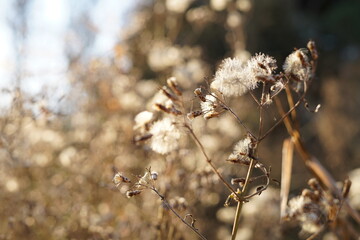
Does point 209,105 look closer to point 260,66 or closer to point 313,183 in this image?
point 260,66

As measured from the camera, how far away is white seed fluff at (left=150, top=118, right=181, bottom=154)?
129 centimetres

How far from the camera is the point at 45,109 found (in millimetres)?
2076

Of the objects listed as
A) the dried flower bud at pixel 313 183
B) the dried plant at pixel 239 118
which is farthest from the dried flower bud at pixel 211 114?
the dried flower bud at pixel 313 183

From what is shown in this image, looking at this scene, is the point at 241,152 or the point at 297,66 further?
the point at 297,66

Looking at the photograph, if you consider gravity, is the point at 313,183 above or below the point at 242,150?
above

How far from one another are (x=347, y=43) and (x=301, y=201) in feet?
21.8

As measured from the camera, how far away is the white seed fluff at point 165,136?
4.22 feet

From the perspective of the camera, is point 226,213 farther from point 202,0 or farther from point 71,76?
point 202,0

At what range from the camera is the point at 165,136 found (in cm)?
130

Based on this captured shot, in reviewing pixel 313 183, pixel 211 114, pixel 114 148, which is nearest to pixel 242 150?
pixel 211 114

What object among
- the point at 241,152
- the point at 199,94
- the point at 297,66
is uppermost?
the point at 297,66

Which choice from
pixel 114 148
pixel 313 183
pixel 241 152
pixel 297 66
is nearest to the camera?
pixel 241 152

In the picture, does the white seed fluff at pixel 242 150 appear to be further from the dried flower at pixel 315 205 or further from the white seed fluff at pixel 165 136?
the dried flower at pixel 315 205

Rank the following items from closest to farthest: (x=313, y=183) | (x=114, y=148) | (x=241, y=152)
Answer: (x=241, y=152), (x=313, y=183), (x=114, y=148)
